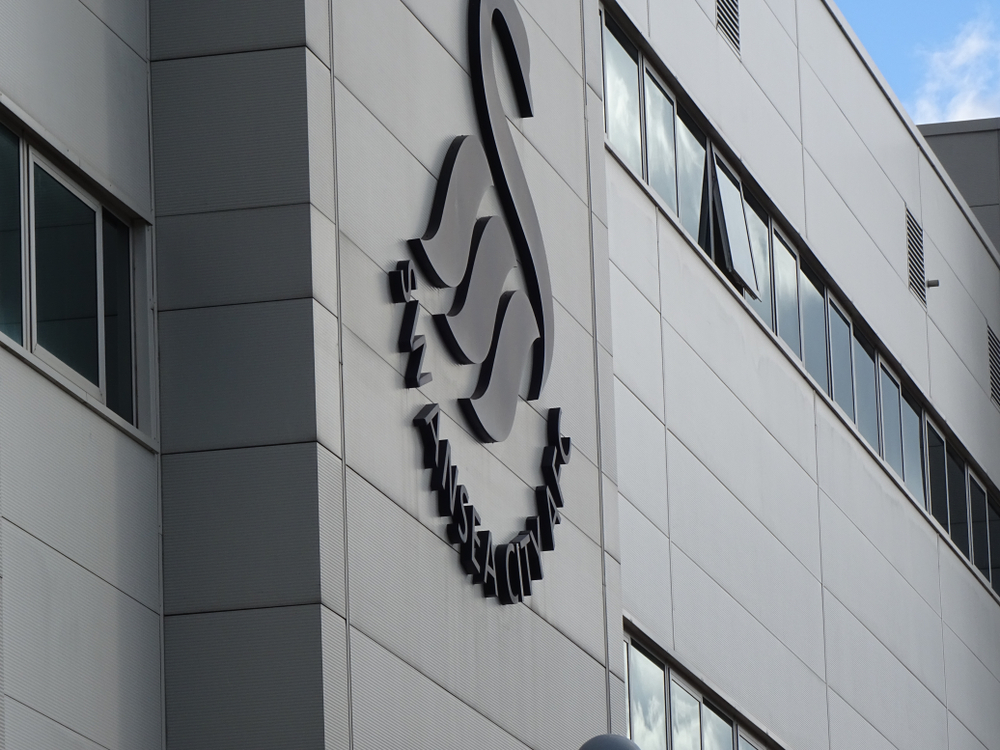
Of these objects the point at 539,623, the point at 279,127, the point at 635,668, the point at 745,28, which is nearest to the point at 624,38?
the point at 745,28

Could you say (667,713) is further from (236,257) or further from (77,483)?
(77,483)

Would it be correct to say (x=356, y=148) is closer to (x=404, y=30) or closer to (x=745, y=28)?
(x=404, y=30)

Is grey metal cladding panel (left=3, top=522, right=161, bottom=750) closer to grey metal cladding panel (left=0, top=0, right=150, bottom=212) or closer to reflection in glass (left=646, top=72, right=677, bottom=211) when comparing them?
grey metal cladding panel (left=0, top=0, right=150, bottom=212)

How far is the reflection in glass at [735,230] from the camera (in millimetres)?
25391

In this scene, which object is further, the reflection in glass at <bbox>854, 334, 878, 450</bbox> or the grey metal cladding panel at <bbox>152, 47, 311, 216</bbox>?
the reflection in glass at <bbox>854, 334, 878, 450</bbox>

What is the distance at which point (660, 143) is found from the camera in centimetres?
2348

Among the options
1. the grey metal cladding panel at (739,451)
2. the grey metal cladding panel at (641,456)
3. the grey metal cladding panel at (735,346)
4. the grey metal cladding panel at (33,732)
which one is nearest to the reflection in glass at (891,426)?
the grey metal cladding panel at (735,346)

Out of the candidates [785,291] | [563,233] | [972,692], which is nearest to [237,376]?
[563,233]

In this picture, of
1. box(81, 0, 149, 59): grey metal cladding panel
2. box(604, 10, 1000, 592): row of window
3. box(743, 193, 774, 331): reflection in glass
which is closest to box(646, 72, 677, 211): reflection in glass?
box(604, 10, 1000, 592): row of window

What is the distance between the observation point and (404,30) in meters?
14.8

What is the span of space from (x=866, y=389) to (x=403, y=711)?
19785 mm

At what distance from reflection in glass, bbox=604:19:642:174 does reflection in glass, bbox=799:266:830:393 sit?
6789mm

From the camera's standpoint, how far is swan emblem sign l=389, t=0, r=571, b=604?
14273 millimetres

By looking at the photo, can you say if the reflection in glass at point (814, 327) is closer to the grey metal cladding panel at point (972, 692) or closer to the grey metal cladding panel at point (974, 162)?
the grey metal cladding panel at point (972, 692)
